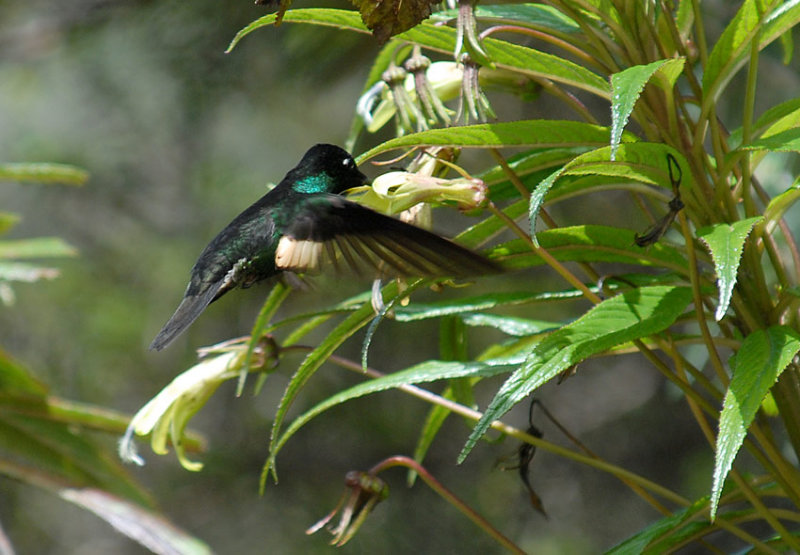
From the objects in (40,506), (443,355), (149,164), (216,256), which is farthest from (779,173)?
(40,506)

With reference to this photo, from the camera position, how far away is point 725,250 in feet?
2.36

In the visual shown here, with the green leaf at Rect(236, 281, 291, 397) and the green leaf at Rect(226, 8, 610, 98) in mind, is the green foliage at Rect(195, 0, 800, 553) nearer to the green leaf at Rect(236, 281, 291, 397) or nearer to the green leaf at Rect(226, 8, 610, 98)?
the green leaf at Rect(226, 8, 610, 98)

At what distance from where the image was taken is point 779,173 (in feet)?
6.01

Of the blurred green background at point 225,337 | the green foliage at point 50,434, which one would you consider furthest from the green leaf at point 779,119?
the blurred green background at point 225,337

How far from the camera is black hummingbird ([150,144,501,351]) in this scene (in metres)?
0.91

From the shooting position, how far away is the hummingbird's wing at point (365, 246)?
883 millimetres

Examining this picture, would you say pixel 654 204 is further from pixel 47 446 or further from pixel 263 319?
pixel 47 446

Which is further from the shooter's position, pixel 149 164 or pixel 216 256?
pixel 149 164

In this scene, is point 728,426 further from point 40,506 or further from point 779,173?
point 40,506

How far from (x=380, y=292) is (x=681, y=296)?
29 cm

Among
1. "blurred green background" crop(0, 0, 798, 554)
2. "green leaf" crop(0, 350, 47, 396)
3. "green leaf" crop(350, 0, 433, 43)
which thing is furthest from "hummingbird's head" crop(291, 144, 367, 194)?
"blurred green background" crop(0, 0, 798, 554)

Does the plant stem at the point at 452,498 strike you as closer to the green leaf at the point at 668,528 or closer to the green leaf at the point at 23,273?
the green leaf at the point at 668,528

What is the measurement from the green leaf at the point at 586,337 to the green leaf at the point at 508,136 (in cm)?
15

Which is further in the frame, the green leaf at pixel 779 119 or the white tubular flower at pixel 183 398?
the white tubular flower at pixel 183 398
